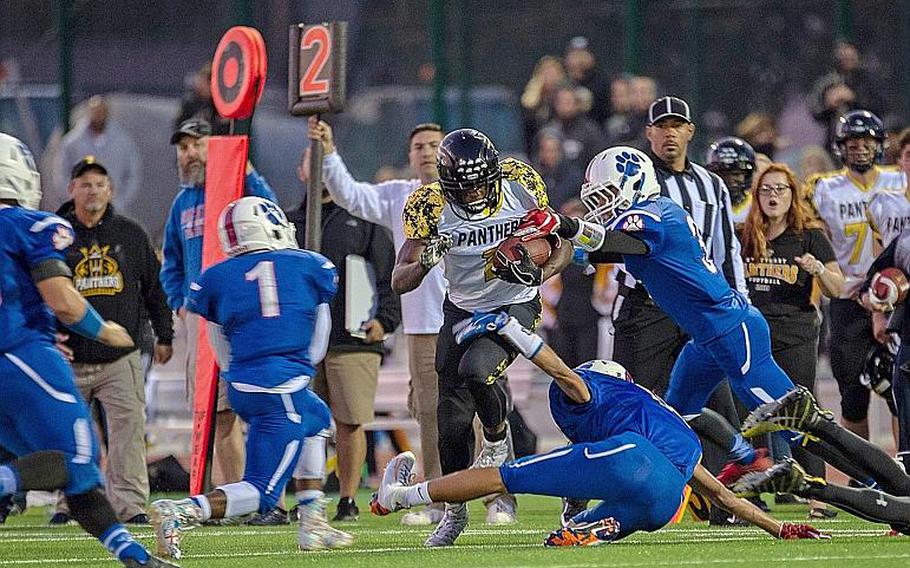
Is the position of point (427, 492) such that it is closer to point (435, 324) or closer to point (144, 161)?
point (435, 324)

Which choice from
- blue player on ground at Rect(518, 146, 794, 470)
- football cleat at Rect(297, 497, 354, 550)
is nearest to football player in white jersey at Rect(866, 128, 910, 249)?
blue player on ground at Rect(518, 146, 794, 470)

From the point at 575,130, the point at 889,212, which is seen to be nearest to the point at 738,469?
the point at 889,212

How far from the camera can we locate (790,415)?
30.2ft

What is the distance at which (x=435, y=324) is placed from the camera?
38.3ft

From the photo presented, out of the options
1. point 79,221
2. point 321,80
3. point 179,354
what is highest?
point 321,80

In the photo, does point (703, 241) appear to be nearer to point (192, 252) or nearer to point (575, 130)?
point (192, 252)

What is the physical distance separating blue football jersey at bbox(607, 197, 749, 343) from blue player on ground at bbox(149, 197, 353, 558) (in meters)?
1.46

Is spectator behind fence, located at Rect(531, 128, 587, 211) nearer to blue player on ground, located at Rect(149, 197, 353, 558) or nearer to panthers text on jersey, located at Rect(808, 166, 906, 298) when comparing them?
panthers text on jersey, located at Rect(808, 166, 906, 298)

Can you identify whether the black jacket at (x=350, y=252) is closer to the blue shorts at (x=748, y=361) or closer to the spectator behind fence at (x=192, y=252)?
the spectator behind fence at (x=192, y=252)

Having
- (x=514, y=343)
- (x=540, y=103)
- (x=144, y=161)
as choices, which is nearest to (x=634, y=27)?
(x=540, y=103)

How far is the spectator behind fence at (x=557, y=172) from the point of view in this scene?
16016 mm

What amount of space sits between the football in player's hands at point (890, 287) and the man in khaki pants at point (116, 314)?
4.40 metres

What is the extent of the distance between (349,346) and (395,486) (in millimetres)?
3040

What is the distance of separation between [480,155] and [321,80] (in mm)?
2183
